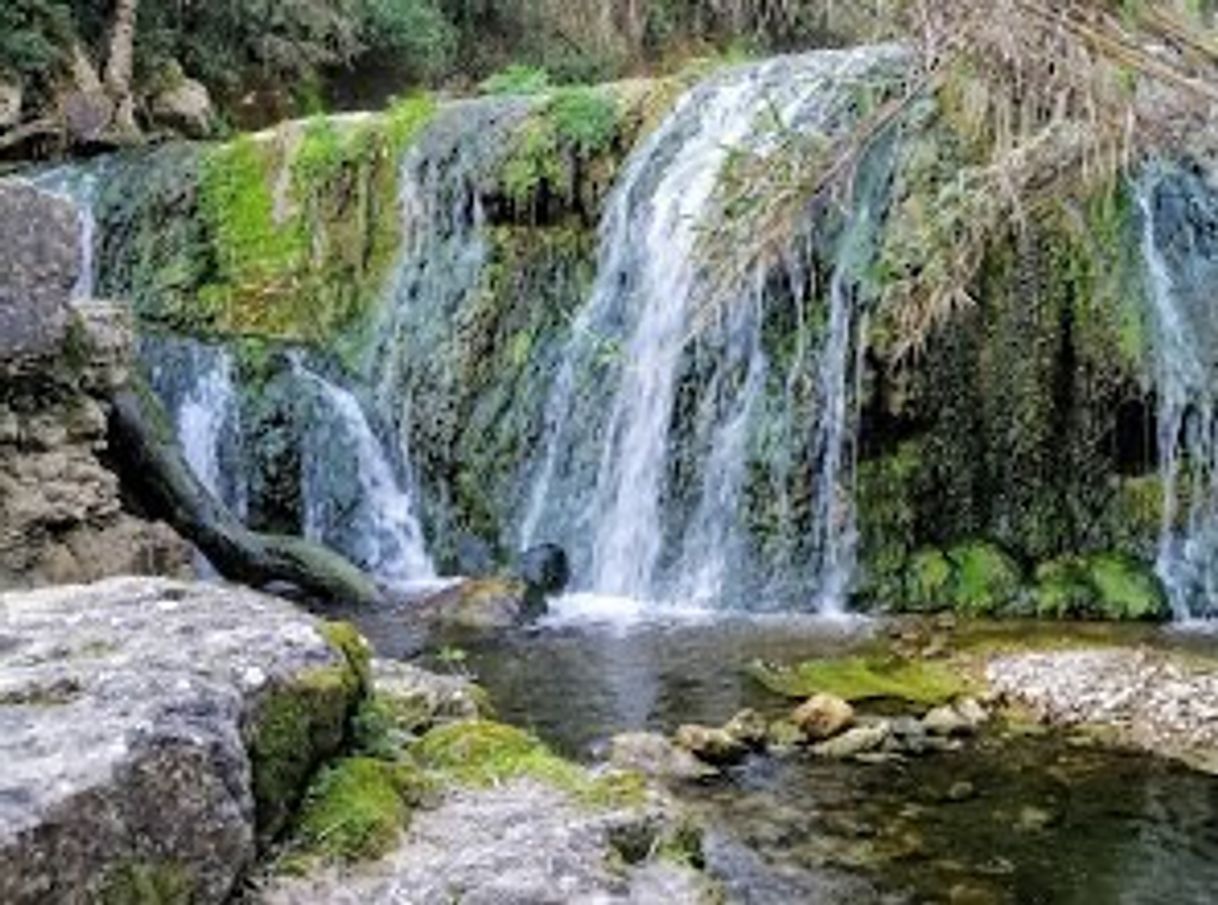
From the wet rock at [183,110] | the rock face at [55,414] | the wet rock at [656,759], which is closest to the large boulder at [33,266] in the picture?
the rock face at [55,414]

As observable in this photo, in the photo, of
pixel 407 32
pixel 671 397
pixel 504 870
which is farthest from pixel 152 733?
pixel 407 32

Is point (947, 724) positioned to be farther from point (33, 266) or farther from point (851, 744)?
point (33, 266)

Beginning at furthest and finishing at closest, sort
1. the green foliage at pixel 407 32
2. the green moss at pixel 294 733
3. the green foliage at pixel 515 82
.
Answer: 1. the green foliage at pixel 407 32
2. the green foliage at pixel 515 82
3. the green moss at pixel 294 733

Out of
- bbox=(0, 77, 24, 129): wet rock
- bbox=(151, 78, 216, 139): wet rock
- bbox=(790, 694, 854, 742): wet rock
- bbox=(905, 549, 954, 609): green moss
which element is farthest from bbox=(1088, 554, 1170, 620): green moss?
bbox=(151, 78, 216, 139): wet rock

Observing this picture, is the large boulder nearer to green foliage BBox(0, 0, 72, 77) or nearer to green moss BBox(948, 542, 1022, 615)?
green moss BBox(948, 542, 1022, 615)

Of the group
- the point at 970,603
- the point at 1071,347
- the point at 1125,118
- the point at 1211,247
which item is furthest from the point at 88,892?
the point at 1211,247

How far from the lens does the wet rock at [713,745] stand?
7266 millimetres

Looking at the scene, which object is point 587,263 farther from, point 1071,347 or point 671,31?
point 671,31

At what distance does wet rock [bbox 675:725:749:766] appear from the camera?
7.27 metres

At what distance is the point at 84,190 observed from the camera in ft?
50.4

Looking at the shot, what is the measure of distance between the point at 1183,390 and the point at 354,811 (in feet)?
28.0

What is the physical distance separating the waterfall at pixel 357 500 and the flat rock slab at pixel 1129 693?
5167 mm

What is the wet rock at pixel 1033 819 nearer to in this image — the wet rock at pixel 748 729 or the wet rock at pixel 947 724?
the wet rock at pixel 947 724

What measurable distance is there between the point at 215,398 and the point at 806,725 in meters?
6.87
